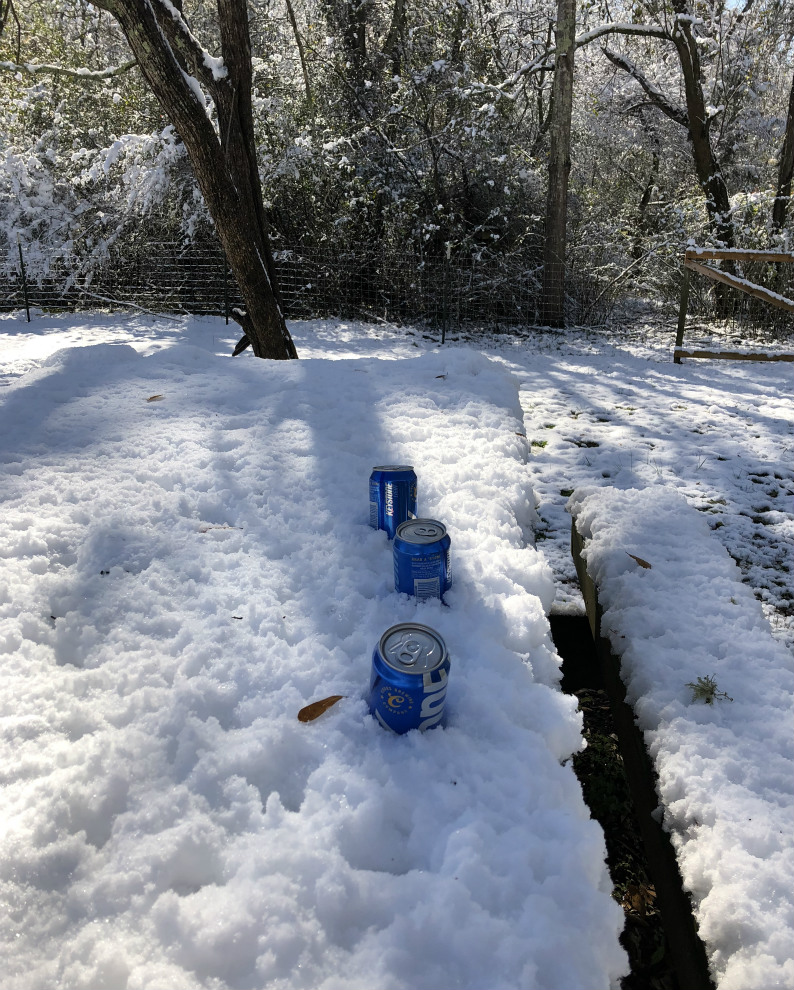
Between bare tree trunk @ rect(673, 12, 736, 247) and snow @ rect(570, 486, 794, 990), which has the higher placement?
bare tree trunk @ rect(673, 12, 736, 247)

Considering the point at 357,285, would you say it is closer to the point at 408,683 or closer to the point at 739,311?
the point at 739,311

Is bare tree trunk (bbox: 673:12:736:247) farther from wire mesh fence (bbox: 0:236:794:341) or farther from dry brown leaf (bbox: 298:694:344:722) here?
dry brown leaf (bbox: 298:694:344:722)

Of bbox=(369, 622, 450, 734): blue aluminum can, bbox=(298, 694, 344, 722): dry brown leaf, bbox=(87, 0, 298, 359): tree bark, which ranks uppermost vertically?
bbox=(87, 0, 298, 359): tree bark

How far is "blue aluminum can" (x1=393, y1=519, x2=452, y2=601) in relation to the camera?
Result: 1800 millimetres

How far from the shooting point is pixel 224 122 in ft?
17.3

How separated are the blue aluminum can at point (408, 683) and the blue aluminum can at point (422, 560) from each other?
37 cm

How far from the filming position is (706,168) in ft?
36.7

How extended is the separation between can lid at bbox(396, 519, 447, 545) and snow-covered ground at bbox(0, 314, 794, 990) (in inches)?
7.5

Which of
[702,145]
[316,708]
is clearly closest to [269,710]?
[316,708]

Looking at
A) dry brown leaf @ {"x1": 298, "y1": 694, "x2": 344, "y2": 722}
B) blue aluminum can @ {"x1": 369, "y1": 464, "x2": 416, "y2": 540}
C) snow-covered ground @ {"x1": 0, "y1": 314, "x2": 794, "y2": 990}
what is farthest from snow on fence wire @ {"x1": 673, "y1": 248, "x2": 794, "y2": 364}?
dry brown leaf @ {"x1": 298, "y1": 694, "x2": 344, "y2": 722}

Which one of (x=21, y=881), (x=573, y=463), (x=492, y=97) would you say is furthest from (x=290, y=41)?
(x=21, y=881)

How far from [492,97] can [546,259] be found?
3.06m

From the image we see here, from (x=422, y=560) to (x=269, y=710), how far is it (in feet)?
1.90

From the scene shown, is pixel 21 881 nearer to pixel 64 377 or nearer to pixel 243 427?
pixel 243 427
